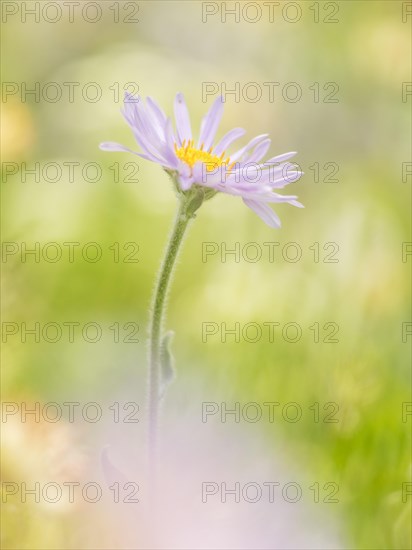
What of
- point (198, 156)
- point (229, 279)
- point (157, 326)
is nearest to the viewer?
point (157, 326)

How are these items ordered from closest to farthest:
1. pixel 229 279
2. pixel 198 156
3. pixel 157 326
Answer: pixel 157 326 → pixel 198 156 → pixel 229 279

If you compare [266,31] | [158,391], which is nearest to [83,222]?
[266,31]

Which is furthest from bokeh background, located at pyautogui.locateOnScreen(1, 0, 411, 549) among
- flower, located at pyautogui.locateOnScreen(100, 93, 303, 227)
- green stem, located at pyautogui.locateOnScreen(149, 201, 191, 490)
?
flower, located at pyautogui.locateOnScreen(100, 93, 303, 227)

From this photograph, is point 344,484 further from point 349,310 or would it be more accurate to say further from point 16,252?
point 16,252

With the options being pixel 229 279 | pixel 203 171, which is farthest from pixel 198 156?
pixel 229 279

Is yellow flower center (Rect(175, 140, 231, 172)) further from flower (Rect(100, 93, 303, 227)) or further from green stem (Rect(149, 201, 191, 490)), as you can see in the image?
green stem (Rect(149, 201, 191, 490))

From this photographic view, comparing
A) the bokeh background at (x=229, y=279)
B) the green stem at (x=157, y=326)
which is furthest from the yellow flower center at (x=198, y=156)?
the bokeh background at (x=229, y=279)

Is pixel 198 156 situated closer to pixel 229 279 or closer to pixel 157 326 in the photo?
pixel 157 326

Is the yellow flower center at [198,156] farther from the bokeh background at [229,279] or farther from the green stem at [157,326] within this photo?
the bokeh background at [229,279]
